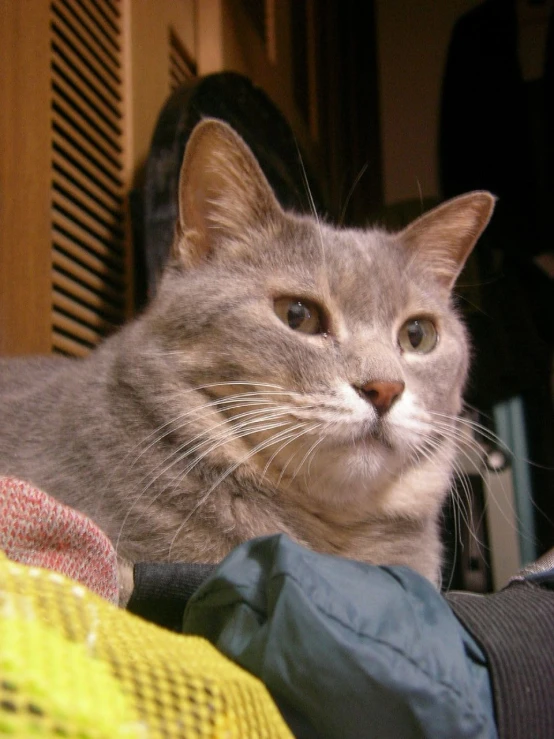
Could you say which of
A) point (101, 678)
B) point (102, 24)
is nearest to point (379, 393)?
point (101, 678)

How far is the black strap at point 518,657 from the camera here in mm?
441

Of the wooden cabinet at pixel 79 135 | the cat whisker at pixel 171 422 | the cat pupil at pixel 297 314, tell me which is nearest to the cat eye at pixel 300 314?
the cat pupil at pixel 297 314

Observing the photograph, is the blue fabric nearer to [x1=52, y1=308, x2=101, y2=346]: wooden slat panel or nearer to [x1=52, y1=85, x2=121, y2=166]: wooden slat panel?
[x1=52, y1=308, x2=101, y2=346]: wooden slat panel

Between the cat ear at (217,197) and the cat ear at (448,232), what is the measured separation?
269 millimetres

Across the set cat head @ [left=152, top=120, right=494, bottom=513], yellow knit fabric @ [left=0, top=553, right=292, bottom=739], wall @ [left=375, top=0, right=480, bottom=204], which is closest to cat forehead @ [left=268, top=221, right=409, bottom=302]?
cat head @ [left=152, top=120, right=494, bottom=513]

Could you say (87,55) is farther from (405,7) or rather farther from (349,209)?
(405,7)

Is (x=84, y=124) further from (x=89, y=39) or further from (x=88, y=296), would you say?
(x=88, y=296)

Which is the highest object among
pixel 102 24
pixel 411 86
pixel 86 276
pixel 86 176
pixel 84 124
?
pixel 411 86

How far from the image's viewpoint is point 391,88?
11.0 feet

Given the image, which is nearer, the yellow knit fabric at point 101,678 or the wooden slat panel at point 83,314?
the yellow knit fabric at point 101,678

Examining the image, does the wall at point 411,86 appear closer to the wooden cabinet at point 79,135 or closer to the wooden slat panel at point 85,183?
the wooden cabinet at point 79,135

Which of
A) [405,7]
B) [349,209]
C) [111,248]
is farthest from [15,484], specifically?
[405,7]

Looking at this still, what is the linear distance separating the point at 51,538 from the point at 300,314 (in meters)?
0.48

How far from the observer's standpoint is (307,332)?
86 cm
